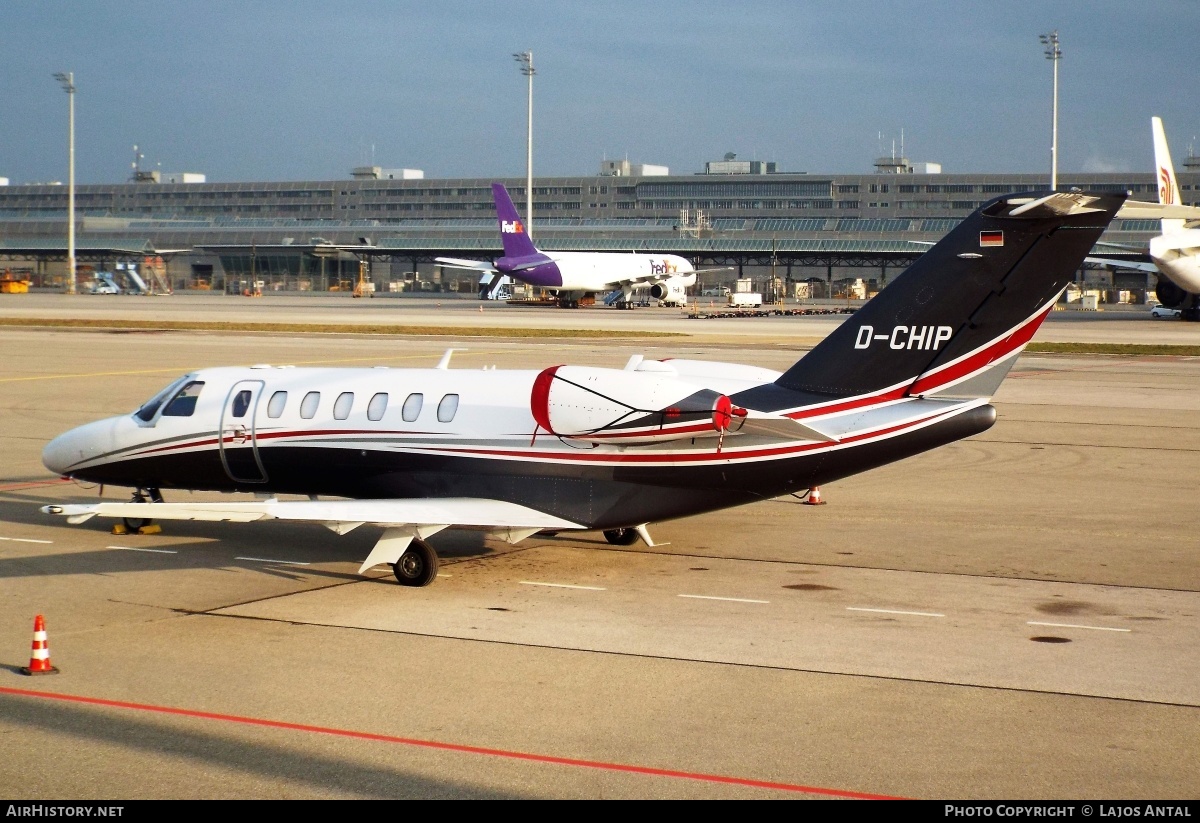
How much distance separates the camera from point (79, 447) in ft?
65.1

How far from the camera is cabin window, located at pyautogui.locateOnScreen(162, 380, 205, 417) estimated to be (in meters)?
19.2

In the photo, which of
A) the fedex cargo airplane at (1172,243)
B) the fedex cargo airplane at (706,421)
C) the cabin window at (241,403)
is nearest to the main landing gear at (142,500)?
the cabin window at (241,403)

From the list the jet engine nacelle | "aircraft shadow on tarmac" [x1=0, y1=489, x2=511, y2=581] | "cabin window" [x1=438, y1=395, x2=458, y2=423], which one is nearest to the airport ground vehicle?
"aircraft shadow on tarmac" [x1=0, y1=489, x2=511, y2=581]

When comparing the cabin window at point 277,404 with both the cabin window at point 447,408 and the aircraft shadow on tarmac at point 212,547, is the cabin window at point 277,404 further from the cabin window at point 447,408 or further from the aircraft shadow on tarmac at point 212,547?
the cabin window at point 447,408

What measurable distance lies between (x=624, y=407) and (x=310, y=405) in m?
4.94

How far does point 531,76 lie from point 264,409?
299 ft

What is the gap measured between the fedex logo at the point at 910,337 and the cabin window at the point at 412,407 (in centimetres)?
593

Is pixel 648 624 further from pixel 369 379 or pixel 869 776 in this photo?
pixel 369 379

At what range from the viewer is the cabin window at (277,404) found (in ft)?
61.0

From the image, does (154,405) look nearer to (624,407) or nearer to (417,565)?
(417,565)

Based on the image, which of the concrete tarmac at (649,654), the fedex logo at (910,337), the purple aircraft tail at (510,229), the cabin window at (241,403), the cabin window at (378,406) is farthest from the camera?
the purple aircraft tail at (510,229)

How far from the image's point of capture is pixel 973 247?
16.0 meters

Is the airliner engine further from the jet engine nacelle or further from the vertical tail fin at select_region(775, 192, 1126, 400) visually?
the jet engine nacelle
